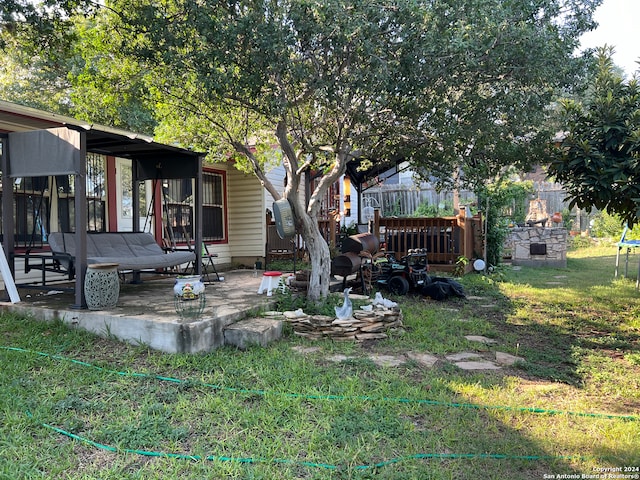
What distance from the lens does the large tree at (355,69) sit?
416 cm

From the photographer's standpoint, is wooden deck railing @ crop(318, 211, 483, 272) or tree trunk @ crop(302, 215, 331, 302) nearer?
tree trunk @ crop(302, 215, 331, 302)

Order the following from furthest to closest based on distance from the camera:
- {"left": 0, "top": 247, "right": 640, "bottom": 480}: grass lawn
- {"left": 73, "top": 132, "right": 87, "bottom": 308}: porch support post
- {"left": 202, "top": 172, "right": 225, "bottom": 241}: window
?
{"left": 202, "top": 172, "right": 225, "bottom": 241}: window
{"left": 73, "top": 132, "right": 87, "bottom": 308}: porch support post
{"left": 0, "top": 247, "right": 640, "bottom": 480}: grass lawn

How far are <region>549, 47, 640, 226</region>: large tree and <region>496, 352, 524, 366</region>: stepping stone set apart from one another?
1864mm

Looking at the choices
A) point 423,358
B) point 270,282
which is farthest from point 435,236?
point 423,358

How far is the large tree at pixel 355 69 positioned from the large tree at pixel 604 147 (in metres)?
0.37

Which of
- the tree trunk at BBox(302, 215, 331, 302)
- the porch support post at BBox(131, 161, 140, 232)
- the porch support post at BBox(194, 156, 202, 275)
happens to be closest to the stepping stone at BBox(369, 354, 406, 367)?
the tree trunk at BBox(302, 215, 331, 302)

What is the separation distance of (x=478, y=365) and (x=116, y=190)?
617cm

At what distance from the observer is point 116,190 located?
749cm

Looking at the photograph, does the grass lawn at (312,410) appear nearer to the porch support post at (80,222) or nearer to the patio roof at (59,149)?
the porch support post at (80,222)

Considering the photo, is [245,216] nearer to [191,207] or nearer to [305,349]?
[191,207]

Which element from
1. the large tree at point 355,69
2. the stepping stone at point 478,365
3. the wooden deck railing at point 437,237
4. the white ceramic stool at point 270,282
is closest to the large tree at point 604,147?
the large tree at point 355,69

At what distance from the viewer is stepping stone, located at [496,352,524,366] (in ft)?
13.6

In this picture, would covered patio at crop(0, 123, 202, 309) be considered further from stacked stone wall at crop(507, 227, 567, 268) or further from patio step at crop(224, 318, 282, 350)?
stacked stone wall at crop(507, 227, 567, 268)

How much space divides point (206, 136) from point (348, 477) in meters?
4.98
